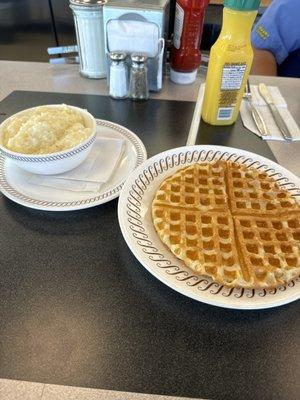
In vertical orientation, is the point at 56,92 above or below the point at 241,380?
below

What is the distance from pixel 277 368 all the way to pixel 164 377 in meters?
0.16

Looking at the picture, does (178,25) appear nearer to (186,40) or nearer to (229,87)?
(186,40)

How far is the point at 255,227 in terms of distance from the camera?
0.60 m

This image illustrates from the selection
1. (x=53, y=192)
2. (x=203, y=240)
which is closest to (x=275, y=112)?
(x=203, y=240)

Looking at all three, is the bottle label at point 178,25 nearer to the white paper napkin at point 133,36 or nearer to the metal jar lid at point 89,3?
the white paper napkin at point 133,36

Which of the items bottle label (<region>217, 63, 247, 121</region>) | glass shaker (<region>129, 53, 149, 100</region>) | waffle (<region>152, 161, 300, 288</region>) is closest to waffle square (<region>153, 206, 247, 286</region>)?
waffle (<region>152, 161, 300, 288</region>)

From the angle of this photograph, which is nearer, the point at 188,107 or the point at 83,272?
the point at 83,272

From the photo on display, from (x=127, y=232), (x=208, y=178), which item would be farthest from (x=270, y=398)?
A: (x=208, y=178)

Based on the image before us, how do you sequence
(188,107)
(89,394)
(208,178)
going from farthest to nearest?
(188,107), (208,178), (89,394)

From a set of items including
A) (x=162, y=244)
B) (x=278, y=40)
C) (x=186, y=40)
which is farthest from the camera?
(x=278, y=40)

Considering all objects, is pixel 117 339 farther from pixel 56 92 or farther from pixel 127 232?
pixel 56 92

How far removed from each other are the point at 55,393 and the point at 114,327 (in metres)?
0.11

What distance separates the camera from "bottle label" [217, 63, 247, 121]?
816 millimetres

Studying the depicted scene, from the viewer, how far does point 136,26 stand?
0.98 metres
